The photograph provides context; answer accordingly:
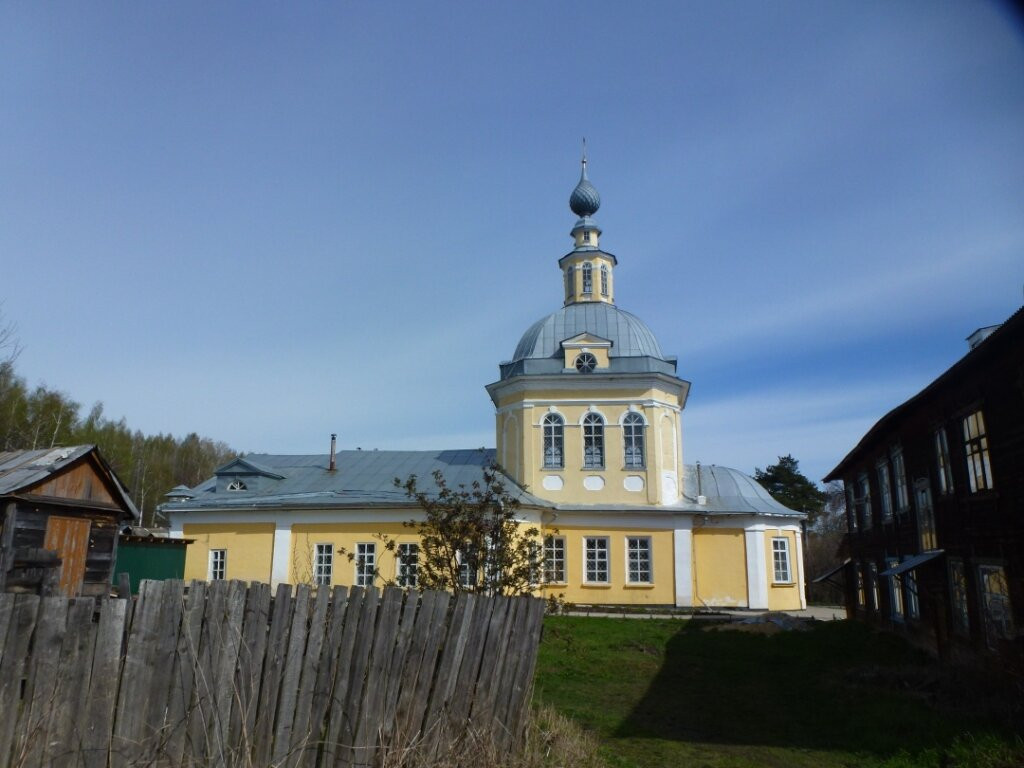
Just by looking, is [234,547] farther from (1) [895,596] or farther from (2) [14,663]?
(2) [14,663]

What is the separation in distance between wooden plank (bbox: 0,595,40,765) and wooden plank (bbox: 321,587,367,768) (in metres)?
1.76

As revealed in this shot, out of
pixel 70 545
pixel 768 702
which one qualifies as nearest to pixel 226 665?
pixel 768 702

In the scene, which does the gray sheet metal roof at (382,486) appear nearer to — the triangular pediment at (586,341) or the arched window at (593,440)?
the arched window at (593,440)

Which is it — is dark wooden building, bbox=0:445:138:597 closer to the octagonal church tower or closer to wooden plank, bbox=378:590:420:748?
wooden plank, bbox=378:590:420:748

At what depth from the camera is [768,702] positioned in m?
10.4

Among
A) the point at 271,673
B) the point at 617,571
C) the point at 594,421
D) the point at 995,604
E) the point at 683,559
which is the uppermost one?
the point at 594,421

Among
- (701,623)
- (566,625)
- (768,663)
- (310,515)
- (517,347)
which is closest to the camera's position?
(768,663)

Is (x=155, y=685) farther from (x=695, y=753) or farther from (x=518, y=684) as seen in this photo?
(x=695, y=753)

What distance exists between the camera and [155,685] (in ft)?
14.5

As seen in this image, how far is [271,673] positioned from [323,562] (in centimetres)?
2024

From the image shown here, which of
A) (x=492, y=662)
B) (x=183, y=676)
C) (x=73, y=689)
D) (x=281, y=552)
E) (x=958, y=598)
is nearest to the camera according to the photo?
(x=73, y=689)

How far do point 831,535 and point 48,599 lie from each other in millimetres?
50887

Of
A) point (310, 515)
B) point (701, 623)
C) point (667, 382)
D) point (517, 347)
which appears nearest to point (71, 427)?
point (310, 515)

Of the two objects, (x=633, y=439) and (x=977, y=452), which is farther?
(x=633, y=439)
